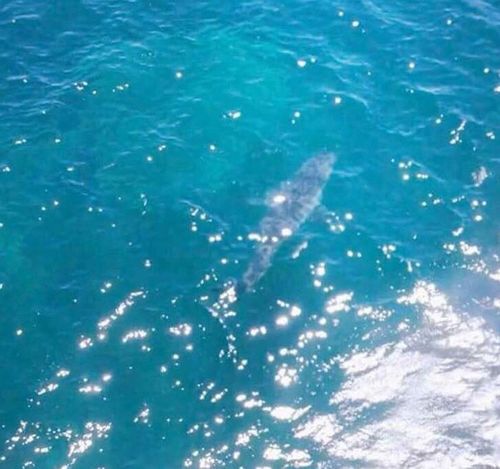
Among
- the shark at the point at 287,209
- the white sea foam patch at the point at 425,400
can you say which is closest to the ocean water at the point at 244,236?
the white sea foam patch at the point at 425,400

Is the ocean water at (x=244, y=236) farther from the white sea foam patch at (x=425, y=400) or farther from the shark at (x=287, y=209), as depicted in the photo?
the shark at (x=287, y=209)

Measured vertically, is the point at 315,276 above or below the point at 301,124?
below

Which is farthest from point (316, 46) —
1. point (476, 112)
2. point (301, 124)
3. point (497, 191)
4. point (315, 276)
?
point (315, 276)

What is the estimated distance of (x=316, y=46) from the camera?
Answer: 33.0m

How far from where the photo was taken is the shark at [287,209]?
24609mm

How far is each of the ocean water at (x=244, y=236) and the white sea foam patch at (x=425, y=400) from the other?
0.26 feet

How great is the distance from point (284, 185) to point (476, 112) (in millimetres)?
10997

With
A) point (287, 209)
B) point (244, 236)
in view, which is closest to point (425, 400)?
point (244, 236)

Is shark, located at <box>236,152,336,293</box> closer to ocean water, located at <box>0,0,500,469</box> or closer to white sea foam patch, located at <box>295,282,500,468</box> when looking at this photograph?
ocean water, located at <box>0,0,500,469</box>

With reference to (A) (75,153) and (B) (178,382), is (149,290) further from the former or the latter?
(A) (75,153)

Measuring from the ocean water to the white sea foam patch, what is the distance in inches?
3.1

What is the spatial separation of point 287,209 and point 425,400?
1029 centimetres

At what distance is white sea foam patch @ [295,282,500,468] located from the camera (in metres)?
19.9

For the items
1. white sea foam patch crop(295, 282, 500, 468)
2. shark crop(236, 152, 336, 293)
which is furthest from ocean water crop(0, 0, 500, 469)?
shark crop(236, 152, 336, 293)
